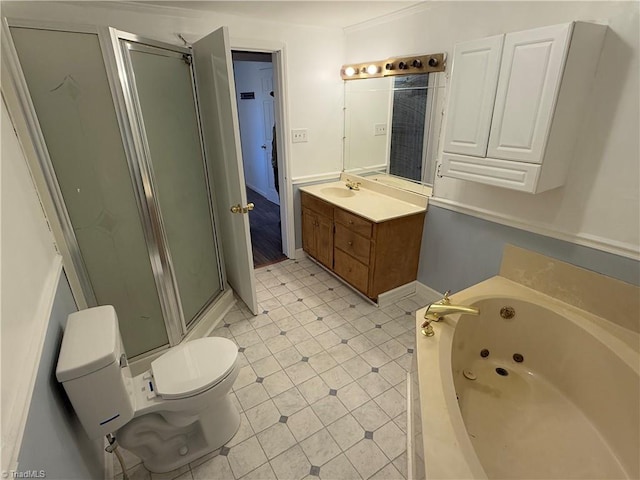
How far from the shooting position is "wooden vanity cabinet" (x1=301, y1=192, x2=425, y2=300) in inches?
93.1

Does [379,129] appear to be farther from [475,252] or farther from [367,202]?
[475,252]

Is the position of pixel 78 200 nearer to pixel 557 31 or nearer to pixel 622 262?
pixel 557 31

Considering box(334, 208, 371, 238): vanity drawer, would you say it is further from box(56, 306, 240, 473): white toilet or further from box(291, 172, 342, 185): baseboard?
box(56, 306, 240, 473): white toilet

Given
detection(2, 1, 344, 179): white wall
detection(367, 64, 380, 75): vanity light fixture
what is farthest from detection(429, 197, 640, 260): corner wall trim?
detection(2, 1, 344, 179): white wall

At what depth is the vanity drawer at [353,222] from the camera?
235 centimetres

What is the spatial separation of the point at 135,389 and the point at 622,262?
2236 millimetres

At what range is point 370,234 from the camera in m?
2.33

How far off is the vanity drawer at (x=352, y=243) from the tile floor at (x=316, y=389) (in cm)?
40

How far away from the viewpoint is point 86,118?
1.48 metres

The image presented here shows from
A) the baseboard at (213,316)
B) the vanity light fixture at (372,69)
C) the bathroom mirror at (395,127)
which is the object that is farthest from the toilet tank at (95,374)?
the vanity light fixture at (372,69)

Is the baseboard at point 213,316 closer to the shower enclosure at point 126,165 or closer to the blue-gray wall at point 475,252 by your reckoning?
the shower enclosure at point 126,165

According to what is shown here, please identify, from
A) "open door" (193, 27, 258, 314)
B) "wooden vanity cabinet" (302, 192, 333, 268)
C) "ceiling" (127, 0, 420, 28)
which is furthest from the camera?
"wooden vanity cabinet" (302, 192, 333, 268)

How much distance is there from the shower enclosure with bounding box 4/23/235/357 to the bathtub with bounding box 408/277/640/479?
1.48m

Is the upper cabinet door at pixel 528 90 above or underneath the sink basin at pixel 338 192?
above
